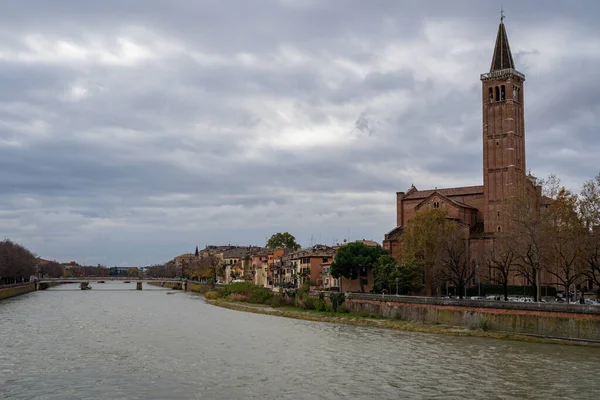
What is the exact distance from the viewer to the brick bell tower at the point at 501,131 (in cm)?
8488

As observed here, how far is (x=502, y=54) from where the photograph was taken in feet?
286

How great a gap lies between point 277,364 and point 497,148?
60.3 metres

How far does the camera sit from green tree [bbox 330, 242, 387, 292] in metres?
82.5

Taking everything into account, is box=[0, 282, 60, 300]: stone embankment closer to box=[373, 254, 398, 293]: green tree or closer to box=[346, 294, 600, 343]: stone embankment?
box=[373, 254, 398, 293]: green tree

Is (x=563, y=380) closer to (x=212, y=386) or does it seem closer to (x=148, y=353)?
(x=212, y=386)

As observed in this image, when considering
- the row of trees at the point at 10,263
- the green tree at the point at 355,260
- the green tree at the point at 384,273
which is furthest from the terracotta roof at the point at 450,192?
the row of trees at the point at 10,263

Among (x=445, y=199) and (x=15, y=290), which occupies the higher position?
(x=445, y=199)

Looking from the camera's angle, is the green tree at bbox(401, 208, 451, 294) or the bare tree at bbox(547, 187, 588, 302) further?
the green tree at bbox(401, 208, 451, 294)

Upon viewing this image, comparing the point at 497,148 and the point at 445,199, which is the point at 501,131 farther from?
the point at 445,199

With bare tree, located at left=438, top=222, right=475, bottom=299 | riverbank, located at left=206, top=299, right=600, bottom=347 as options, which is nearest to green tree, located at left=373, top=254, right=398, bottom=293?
bare tree, located at left=438, top=222, right=475, bottom=299

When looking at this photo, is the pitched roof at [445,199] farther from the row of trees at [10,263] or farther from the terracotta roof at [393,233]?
the row of trees at [10,263]

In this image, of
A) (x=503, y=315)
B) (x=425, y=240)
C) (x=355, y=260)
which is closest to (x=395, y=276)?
(x=425, y=240)

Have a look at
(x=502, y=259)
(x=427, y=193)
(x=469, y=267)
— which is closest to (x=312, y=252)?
(x=427, y=193)

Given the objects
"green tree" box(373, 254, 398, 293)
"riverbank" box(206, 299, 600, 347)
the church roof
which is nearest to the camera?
"riverbank" box(206, 299, 600, 347)
